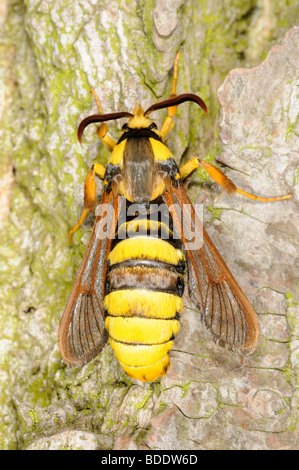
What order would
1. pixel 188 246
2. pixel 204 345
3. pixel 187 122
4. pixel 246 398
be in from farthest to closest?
1. pixel 187 122
2. pixel 188 246
3. pixel 204 345
4. pixel 246 398

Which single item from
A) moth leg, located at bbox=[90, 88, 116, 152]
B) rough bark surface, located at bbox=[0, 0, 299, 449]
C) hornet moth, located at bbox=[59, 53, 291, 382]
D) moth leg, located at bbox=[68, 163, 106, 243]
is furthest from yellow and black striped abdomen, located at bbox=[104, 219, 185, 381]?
moth leg, located at bbox=[90, 88, 116, 152]

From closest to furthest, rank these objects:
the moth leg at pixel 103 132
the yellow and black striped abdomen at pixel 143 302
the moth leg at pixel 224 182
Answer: the yellow and black striped abdomen at pixel 143 302 → the moth leg at pixel 224 182 → the moth leg at pixel 103 132

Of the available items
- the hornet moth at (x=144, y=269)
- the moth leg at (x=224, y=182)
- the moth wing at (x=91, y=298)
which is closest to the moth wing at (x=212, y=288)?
the hornet moth at (x=144, y=269)

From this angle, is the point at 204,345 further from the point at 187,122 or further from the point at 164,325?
the point at 187,122

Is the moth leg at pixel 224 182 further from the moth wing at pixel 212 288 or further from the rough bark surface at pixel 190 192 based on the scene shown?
the moth wing at pixel 212 288

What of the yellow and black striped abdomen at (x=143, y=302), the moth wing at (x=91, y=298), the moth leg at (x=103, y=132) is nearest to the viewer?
the yellow and black striped abdomen at (x=143, y=302)

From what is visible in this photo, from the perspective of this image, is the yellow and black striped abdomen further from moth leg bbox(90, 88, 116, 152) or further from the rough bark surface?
moth leg bbox(90, 88, 116, 152)

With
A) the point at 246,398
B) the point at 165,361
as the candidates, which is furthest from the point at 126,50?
the point at 246,398
